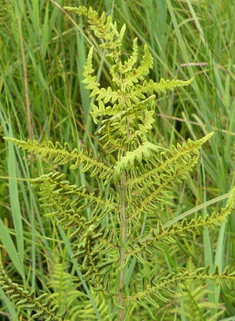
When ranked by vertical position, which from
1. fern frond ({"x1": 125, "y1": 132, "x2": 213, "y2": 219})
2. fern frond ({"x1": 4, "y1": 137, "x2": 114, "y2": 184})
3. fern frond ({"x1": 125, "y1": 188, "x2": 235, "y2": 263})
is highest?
fern frond ({"x1": 4, "y1": 137, "x2": 114, "y2": 184})

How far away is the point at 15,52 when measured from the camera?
1.69 m

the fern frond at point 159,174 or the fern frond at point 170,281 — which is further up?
the fern frond at point 159,174

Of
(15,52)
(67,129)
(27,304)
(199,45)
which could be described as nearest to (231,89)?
(199,45)

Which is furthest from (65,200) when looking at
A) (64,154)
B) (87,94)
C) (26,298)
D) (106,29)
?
(87,94)

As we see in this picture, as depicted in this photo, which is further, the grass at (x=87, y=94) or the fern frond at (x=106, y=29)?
the grass at (x=87, y=94)

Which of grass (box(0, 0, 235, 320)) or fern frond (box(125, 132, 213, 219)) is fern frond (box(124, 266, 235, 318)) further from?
grass (box(0, 0, 235, 320))

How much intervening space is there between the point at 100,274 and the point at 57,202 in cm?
14

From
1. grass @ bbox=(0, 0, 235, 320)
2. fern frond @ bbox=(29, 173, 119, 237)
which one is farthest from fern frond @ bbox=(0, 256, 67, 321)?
grass @ bbox=(0, 0, 235, 320)

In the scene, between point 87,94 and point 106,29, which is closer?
point 106,29

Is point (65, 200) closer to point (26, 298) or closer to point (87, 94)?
point (26, 298)

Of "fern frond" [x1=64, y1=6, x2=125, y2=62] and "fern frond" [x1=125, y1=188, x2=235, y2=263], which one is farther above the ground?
"fern frond" [x1=64, y1=6, x2=125, y2=62]

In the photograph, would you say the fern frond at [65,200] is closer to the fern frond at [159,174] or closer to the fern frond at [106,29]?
the fern frond at [159,174]

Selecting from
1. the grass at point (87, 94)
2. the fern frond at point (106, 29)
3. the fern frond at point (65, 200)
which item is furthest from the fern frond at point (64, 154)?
the grass at point (87, 94)

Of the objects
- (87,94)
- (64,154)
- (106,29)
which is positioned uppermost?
(106,29)
